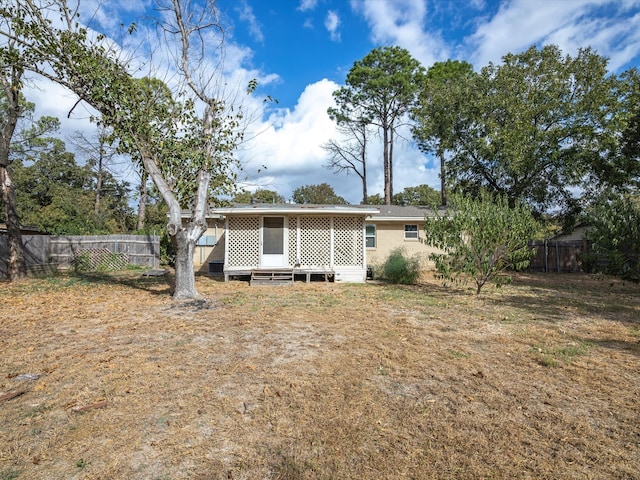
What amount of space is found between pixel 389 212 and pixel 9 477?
16.4m

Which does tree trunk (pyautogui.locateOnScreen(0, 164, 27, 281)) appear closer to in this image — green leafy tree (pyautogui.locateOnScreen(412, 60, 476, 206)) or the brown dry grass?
the brown dry grass

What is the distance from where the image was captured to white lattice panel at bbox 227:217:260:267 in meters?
13.3

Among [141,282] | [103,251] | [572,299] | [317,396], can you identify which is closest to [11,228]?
[141,282]

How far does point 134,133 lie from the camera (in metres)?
9.18

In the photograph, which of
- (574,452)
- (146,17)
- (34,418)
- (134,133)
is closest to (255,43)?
(146,17)

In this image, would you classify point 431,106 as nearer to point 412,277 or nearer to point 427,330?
point 412,277

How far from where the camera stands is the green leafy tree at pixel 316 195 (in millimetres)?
47625

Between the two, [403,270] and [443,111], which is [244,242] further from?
[443,111]

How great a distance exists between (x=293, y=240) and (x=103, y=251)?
10225mm

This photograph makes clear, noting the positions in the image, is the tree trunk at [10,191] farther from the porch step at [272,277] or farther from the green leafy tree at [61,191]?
the green leafy tree at [61,191]

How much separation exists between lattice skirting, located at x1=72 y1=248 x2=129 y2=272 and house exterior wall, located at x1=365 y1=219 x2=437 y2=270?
11.9m

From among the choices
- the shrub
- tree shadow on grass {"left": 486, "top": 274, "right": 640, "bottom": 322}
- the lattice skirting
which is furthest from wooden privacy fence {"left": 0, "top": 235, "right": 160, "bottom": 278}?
tree shadow on grass {"left": 486, "top": 274, "right": 640, "bottom": 322}

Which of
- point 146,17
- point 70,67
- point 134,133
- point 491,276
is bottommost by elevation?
point 491,276

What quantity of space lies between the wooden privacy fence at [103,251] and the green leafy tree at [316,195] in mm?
30593
